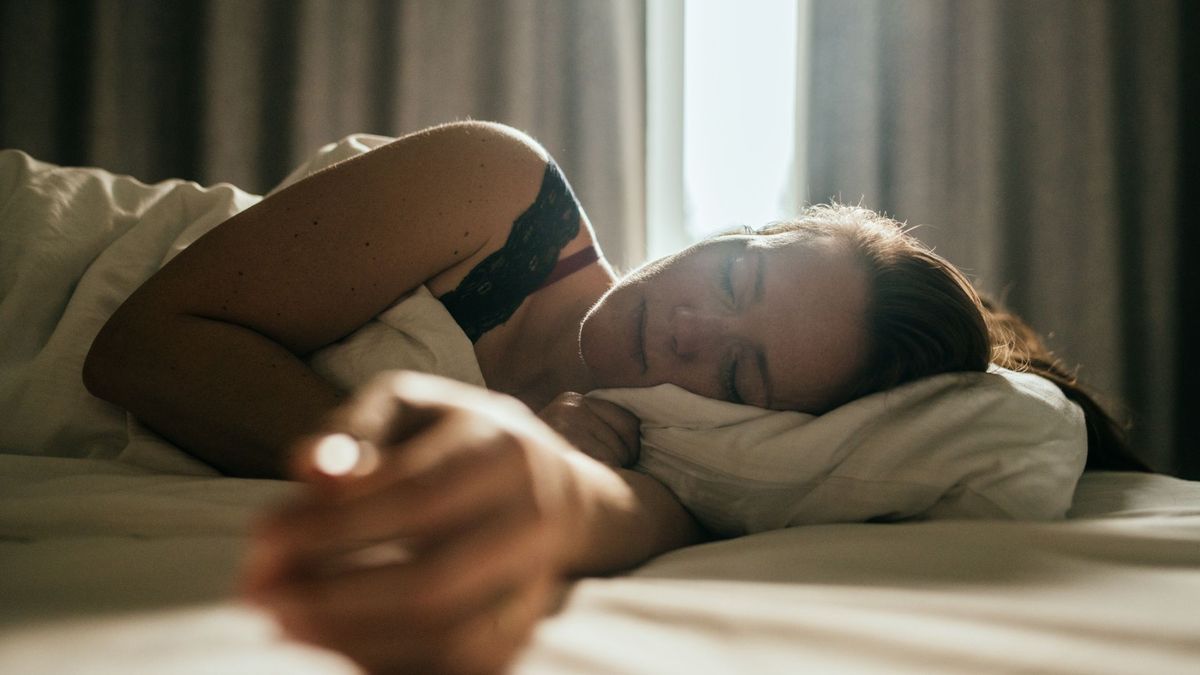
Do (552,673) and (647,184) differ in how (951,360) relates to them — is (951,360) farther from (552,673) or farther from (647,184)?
(647,184)

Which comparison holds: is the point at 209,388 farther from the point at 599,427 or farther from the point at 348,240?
the point at 599,427

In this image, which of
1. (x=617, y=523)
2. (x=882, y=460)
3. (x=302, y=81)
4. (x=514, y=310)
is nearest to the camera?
(x=617, y=523)

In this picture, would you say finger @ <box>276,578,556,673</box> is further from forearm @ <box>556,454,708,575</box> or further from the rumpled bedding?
the rumpled bedding

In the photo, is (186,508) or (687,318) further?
(687,318)

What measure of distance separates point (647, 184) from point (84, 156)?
5.56 feet

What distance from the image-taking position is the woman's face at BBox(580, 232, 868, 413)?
987 mm

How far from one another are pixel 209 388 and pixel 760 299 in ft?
2.08

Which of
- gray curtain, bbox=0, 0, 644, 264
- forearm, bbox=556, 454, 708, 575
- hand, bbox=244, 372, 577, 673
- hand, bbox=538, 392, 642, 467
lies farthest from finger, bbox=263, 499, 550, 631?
gray curtain, bbox=0, 0, 644, 264

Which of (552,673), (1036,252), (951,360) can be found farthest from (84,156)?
(1036,252)

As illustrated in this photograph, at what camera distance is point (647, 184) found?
2.70m

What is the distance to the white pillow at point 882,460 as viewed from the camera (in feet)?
2.86

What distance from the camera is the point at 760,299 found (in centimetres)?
101

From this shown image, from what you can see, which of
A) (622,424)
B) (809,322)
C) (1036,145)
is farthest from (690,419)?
(1036,145)

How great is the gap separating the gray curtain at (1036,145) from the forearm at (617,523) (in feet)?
6.38
